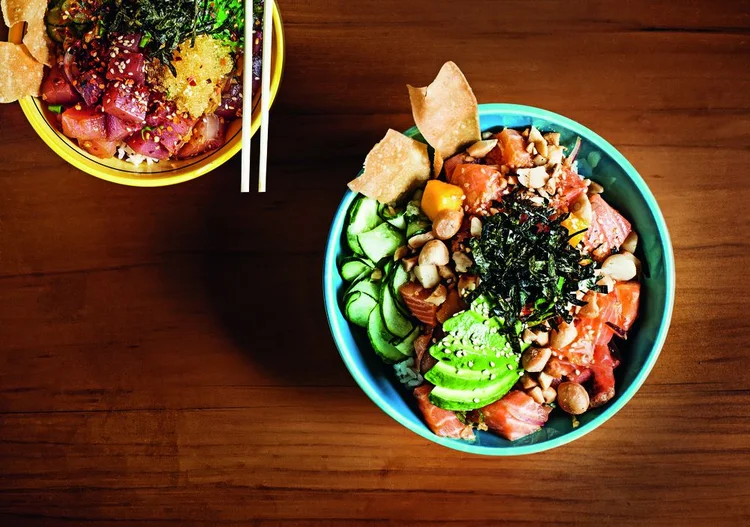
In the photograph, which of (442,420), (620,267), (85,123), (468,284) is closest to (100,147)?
(85,123)

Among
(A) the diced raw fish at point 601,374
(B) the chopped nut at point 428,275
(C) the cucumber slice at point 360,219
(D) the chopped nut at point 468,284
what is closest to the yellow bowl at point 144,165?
(C) the cucumber slice at point 360,219

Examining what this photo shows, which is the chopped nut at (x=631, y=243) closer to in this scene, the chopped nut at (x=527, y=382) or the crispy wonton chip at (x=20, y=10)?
the chopped nut at (x=527, y=382)

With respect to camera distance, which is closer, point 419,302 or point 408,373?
point 419,302

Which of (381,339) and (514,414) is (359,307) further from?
(514,414)

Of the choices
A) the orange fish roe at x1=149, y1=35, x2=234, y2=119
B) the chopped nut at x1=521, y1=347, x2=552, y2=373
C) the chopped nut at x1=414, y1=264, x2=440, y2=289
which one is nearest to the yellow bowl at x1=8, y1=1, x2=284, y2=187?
the orange fish roe at x1=149, y1=35, x2=234, y2=119

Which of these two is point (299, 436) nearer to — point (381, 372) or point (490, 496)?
point (381, 372)
